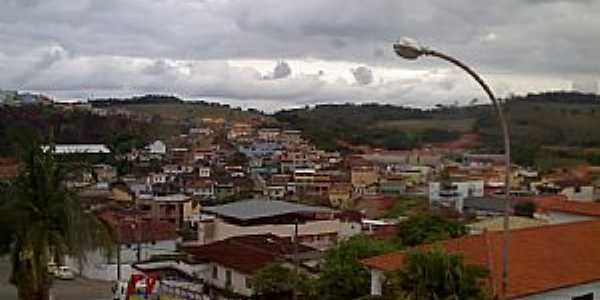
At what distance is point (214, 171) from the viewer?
339ft

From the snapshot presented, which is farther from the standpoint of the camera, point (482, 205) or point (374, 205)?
point (374, 205)

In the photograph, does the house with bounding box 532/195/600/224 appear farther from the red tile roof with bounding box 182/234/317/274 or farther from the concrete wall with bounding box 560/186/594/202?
the concrete wall with bounding box 560/186/594/202

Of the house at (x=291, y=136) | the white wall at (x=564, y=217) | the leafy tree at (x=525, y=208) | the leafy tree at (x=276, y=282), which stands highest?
the white wall at (x=564, y=217)

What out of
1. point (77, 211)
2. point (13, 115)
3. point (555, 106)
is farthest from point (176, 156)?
point (77, 211)

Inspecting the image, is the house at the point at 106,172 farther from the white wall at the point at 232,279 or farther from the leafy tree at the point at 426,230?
the leafy tree at the point at 426,230

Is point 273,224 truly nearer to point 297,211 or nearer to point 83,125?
point 297,211

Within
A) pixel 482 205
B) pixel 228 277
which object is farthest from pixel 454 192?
pixel 228 277

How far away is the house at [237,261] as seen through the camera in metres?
32.4

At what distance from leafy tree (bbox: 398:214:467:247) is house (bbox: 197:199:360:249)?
2168cm

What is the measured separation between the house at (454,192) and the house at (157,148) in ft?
159

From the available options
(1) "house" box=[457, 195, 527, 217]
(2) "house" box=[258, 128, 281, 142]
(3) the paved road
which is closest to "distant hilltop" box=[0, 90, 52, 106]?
(2) "house" box=[258, 128, 281, 142]

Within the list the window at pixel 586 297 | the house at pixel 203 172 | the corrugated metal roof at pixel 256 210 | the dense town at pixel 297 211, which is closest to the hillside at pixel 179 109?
the dense town at pixel 297 211

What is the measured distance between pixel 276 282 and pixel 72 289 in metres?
7.51

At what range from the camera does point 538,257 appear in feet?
58.5
